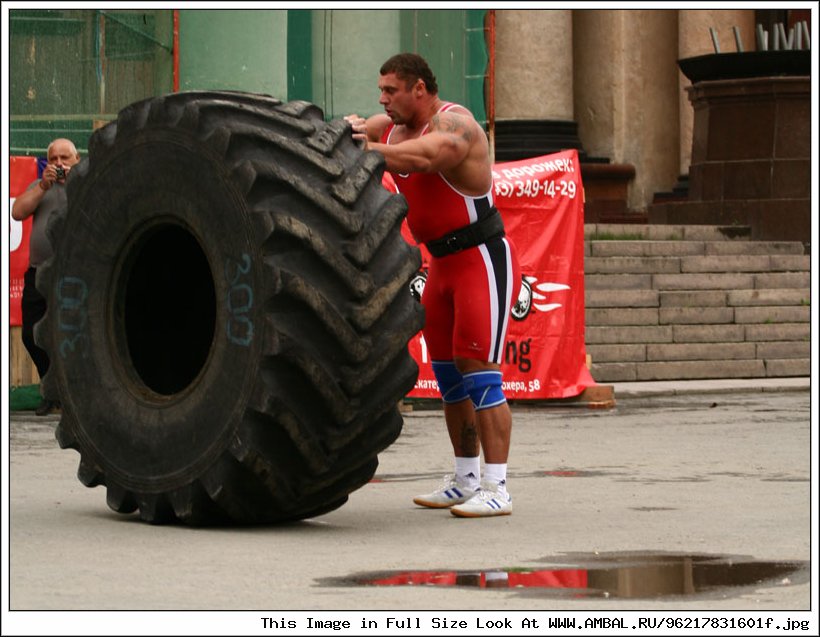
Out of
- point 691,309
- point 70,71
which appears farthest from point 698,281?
point 70,71

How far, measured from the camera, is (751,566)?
6.51 m

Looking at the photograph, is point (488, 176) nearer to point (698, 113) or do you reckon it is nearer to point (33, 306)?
point (33, 306)

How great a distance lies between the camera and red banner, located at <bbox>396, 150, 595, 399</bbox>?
14.7 m

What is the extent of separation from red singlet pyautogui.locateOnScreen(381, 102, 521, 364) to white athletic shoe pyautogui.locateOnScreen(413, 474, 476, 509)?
70 centimetres

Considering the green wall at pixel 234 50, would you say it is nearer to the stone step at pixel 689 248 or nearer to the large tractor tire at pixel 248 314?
the stone step at pixel 689 248

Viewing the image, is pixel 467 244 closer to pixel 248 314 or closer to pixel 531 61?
pixel 248 314

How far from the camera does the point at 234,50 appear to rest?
55.2 ft

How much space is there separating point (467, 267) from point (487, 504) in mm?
1056

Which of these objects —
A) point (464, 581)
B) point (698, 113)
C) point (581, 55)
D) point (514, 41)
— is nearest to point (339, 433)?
point (464, 581)

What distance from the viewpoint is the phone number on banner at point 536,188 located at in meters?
14.8

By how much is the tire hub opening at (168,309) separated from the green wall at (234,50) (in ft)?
27.1

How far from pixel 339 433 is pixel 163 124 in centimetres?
155

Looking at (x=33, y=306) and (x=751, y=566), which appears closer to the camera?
(x=751, y=566)

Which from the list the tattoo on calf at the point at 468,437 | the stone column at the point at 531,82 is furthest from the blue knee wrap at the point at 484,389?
the stone column at the point at 531,82
